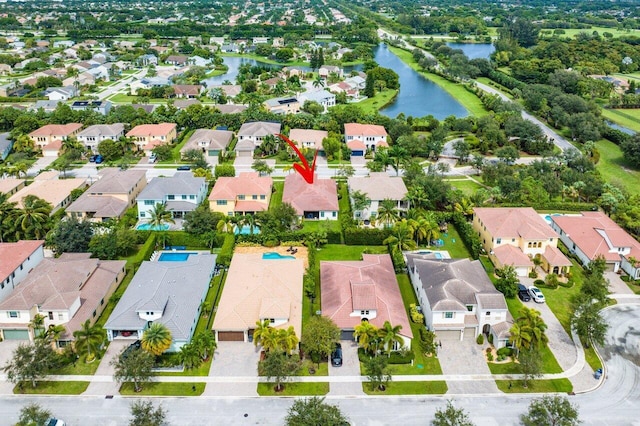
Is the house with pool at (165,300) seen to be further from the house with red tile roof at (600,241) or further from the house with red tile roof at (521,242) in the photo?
the house with red tile roof at (600,241)

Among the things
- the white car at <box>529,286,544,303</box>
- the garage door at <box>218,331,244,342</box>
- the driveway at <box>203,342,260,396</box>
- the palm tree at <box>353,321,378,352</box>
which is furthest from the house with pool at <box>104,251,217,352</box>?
the white car at <box>529,286,544,303</box>

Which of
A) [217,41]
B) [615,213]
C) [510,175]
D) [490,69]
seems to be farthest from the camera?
[217,41]

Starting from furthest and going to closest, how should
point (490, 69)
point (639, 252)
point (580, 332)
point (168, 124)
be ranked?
point (490, 69) → point (168, 124) → point (639, 252) → point (580, 332)

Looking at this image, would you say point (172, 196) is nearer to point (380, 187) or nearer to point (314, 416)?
point (380, 187)

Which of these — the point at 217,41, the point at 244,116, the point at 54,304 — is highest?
the point at 54,304

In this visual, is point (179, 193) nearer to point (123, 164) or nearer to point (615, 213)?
point (123, 164)

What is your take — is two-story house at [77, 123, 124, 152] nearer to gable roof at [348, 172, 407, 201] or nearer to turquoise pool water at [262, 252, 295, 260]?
gable roof at [348, 172, 407, 201]

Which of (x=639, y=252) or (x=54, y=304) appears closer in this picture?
(x=54, y=304)

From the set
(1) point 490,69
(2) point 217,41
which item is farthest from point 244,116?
(2) point 217,41
